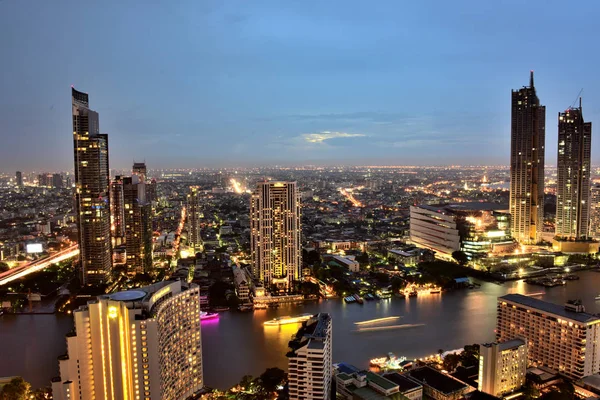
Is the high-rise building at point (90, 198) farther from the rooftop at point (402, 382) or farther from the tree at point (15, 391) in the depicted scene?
the rooftop at point (402, 382)

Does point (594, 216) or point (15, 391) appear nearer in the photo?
point (15, 391)

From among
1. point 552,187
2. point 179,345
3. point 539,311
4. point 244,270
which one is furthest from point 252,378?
point 552,187

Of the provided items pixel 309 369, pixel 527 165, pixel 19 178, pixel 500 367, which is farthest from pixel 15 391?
pixel 19 178

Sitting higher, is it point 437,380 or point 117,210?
point 117,210

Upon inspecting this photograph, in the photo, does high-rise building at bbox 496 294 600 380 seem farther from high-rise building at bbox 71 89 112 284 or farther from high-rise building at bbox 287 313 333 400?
high-rise building at bbox 71 89 112 284

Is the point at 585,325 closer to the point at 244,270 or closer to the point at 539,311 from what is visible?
the point at 539,311

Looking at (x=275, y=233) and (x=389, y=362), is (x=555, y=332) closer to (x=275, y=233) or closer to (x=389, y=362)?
(x=389, y=362)

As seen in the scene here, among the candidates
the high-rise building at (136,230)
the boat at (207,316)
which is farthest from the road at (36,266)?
the boat at (207,316)
